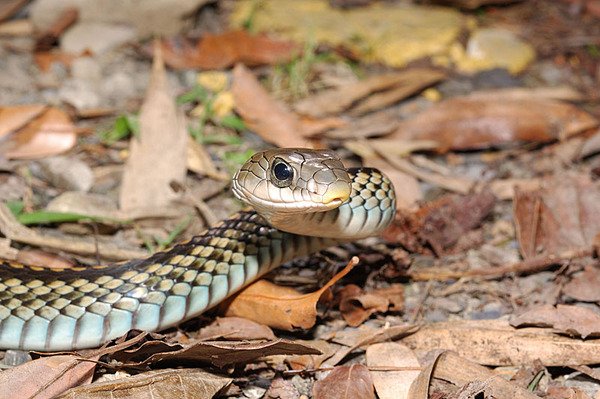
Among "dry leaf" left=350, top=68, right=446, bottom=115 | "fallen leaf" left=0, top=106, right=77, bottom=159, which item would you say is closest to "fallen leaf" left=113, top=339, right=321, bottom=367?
"fallen leaf" left=0, top=106, right=77, bottom=159

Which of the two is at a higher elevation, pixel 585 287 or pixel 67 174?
pixel 67 174

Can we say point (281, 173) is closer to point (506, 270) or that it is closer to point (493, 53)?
point (506, 270)

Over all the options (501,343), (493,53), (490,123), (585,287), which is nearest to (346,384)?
(501,343)

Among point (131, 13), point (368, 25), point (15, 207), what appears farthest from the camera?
point (368, 25)

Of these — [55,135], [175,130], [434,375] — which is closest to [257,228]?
[434,375]

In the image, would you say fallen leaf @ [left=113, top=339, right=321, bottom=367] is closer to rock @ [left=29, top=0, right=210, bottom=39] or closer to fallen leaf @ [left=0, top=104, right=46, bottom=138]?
fallen leaf @ [left=0, top=104, right=46, bottom=138]

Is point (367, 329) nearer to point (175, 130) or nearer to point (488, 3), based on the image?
point (175, 130)
